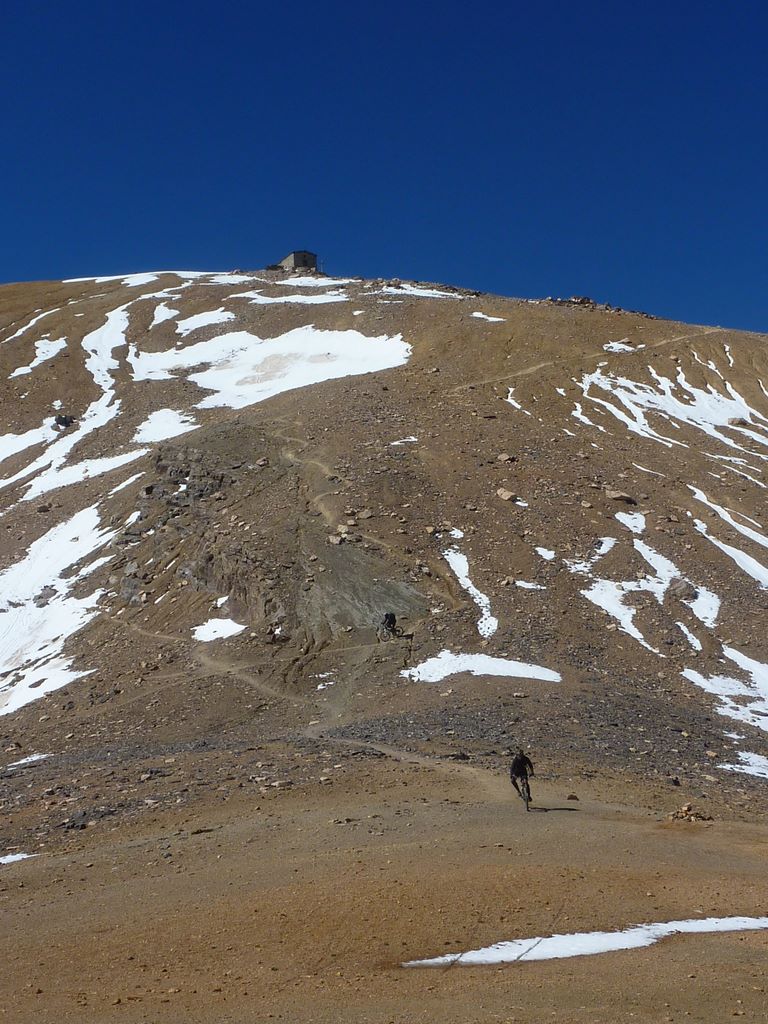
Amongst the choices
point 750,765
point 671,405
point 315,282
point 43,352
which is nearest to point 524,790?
point 750,765

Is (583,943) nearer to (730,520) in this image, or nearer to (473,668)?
(473,668)

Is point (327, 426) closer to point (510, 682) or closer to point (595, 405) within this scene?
point (595, 405)

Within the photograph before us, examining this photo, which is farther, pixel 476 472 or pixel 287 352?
pixel 287 352

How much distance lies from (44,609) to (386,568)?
13.6 m

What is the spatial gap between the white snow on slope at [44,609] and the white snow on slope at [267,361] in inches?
599

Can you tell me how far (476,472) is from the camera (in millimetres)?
38250

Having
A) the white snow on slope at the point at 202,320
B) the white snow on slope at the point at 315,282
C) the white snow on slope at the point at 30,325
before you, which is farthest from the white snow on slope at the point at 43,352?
the white snow on slope at the point at 315,282

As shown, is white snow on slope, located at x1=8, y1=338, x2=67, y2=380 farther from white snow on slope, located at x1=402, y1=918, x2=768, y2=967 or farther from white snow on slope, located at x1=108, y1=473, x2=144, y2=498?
white snow on slope, located at x1=402, y1=918, x2=768, y2=967

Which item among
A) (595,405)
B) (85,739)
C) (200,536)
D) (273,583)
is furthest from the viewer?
(595,405)

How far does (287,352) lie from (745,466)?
98.8 feet

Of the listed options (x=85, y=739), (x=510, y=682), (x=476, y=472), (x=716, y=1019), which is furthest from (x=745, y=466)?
(x=716, y=1019)

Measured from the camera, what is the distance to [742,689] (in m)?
26.4

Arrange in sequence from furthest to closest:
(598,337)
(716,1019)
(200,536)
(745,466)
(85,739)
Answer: (598,337)
(745,466)
(200,536)
(85,739)
(716,1019)

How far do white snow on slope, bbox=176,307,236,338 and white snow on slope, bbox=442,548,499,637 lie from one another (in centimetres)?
4136
